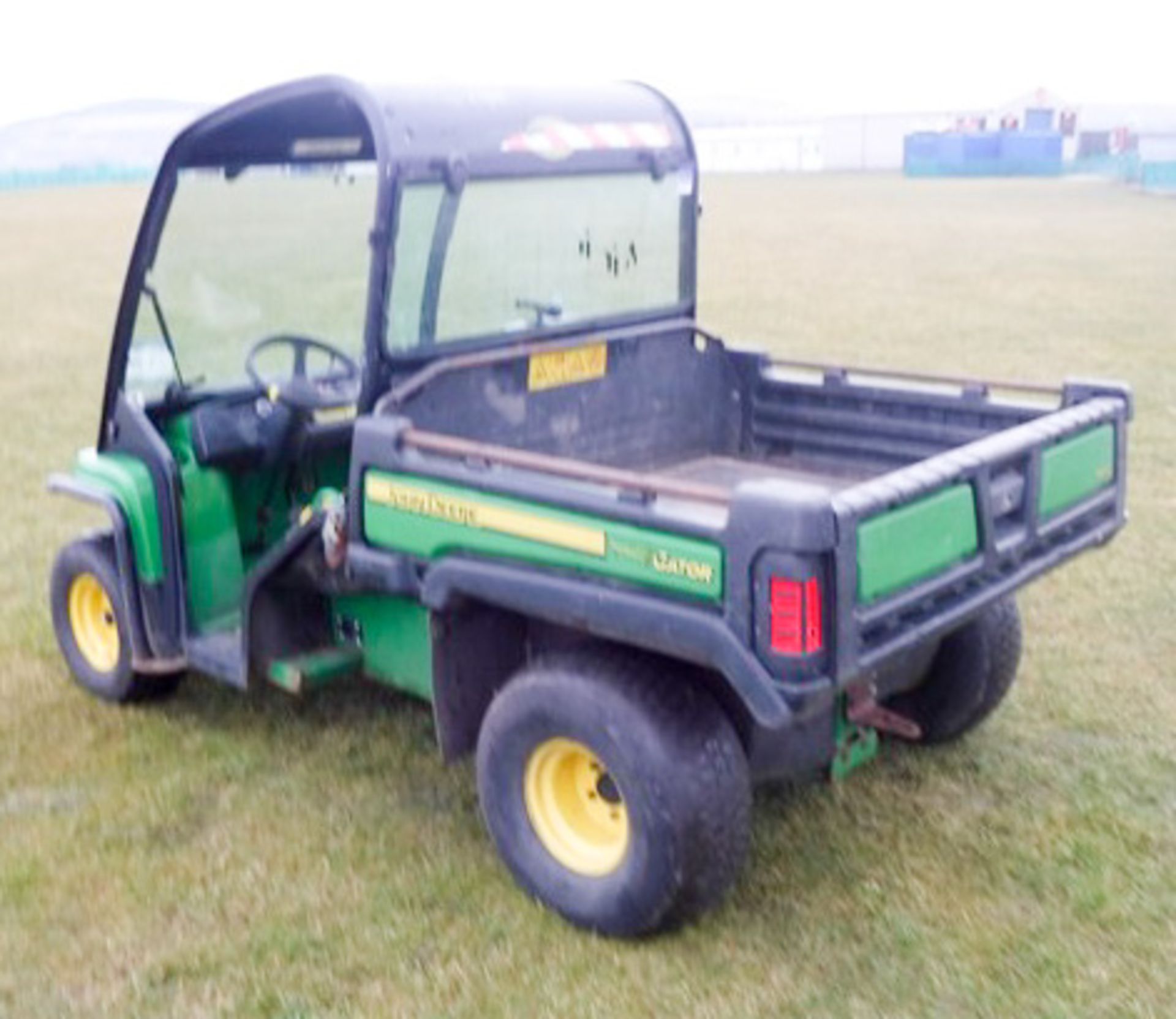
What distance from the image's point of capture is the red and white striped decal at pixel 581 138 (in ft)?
12.8

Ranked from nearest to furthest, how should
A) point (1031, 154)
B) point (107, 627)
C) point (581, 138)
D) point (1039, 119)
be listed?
point (581, 138) < point (107, 627) < point (1031, 154) < point (1039, 119)

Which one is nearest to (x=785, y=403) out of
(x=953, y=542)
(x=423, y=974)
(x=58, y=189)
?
(x=953, y=542)

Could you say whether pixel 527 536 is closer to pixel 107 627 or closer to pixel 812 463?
pixel 812 463

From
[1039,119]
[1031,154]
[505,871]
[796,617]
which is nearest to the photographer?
[796,617]

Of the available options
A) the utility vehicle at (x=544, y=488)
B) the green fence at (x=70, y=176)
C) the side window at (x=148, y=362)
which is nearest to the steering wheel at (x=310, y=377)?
the utility vehicle at (x=544, y=488)

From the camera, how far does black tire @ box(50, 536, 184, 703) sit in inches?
175

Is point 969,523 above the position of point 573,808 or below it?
above

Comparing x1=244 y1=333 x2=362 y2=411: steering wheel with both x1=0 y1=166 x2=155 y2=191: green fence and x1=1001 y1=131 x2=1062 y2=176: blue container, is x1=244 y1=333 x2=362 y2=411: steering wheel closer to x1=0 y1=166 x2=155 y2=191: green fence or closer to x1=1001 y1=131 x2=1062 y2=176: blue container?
x1=1001 y1=131 x2=1062 y2=176: blue container

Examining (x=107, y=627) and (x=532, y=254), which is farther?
(x=107, y=627)

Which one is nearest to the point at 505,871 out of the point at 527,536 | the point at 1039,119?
the point at 527,536

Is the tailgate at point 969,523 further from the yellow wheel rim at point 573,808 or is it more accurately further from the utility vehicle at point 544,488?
the yellow wheel rim at point 573,808

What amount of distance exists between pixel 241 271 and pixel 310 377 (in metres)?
0.39

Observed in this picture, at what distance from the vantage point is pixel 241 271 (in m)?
4.39

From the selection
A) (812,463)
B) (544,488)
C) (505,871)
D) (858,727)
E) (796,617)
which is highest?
(544,488)
